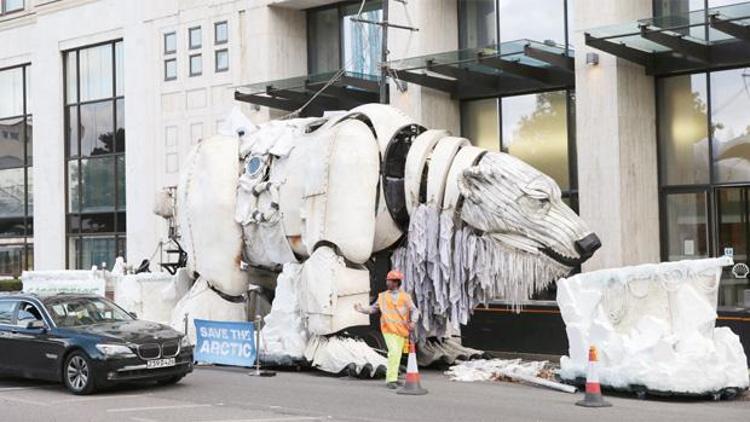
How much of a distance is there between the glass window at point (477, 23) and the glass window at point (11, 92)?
17.6 metres

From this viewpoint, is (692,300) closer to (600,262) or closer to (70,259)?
(600,262)

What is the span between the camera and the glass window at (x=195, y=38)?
2623cm

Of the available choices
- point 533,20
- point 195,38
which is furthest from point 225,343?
point 195,38

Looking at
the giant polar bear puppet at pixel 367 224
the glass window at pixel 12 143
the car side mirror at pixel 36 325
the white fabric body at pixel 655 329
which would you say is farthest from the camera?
the glass window at pixel 12 143

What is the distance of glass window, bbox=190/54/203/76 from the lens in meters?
26.3

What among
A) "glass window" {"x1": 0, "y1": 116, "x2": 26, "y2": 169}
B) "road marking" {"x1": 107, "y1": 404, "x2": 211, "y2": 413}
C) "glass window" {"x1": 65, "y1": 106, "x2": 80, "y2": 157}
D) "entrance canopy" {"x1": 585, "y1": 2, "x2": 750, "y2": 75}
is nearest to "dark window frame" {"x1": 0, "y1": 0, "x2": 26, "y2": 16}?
"glass window" {"x1": 0, "y1": 116, "x2": 26, "y2": 169}

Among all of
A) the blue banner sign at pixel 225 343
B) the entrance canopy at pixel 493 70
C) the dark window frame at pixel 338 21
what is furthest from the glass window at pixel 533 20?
the blue banner sign at pixel 225 343

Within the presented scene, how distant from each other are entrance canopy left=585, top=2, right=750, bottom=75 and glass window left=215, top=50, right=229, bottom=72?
10938 millimetres

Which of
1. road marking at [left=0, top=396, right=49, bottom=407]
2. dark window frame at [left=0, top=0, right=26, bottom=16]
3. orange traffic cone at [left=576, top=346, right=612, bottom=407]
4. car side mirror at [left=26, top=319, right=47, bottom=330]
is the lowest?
road marking at [left=0, top=396, right=49, bottom=407]

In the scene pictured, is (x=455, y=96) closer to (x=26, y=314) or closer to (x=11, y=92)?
(x=26, y=314)

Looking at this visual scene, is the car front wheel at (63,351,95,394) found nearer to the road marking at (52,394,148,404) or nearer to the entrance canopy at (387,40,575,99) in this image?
the road marking at (52,394,148,404)

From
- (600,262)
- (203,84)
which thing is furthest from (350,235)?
(203,84)

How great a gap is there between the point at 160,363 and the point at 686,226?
11371mm

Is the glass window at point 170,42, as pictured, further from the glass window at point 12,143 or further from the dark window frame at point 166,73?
the glass window at point 12,143
